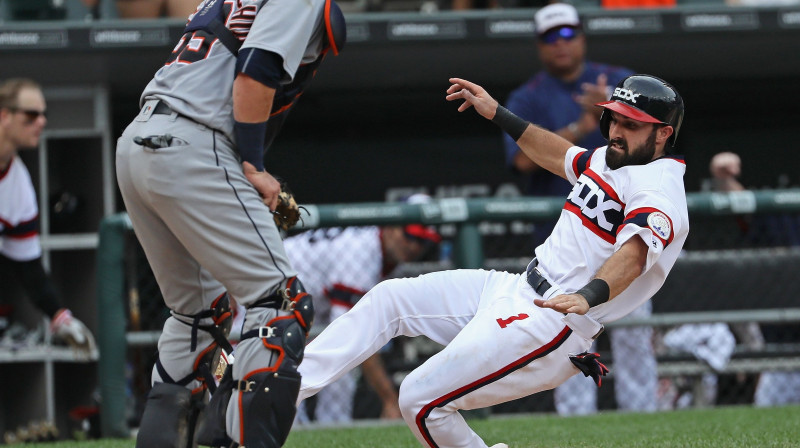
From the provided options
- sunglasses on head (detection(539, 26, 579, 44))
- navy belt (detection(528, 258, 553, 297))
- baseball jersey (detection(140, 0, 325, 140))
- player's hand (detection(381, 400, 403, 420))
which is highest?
baseball jersey (detection(140, 0, 325, 140))

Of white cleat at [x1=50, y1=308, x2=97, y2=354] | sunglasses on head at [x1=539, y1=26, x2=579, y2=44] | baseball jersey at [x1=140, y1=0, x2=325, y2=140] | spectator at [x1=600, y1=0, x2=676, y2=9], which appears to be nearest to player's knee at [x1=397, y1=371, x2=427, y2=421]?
baseball jersey at [x1=140, y1=0, x2=325, y2=140]

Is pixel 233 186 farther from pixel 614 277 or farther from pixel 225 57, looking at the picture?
pixel 614 277

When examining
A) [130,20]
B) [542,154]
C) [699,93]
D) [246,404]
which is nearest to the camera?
[246,404]

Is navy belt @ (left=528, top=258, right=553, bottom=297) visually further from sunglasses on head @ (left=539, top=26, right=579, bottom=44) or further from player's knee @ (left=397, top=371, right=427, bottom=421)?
sunglasses on head @ (left=539, top=26, right=579, bottom=44)

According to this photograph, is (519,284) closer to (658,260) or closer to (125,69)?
(658,260)

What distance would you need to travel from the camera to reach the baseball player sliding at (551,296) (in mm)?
3445

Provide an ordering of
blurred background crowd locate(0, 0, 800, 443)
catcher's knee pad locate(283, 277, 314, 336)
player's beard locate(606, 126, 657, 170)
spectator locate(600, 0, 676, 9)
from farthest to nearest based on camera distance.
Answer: spectator locate(600, 0, 676, 9) → blurred background crowd locate(0, 0, 800, 443) → player's beard locate(606, 126, 657, 170) → catcher's knee pad locate(283, 277, 314, 336)

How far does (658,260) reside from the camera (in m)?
3.57

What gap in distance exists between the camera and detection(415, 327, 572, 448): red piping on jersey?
348cm

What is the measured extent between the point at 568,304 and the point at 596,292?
133 mm

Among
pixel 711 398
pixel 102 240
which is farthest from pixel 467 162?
pixel 102 240

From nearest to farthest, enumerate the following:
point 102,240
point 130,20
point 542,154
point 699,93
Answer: point 542,154 < point 102,240 < point 130,20 < point 699,93

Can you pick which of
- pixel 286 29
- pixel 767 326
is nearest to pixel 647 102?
pixel 286 29

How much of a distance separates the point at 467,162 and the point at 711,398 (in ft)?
8.12
